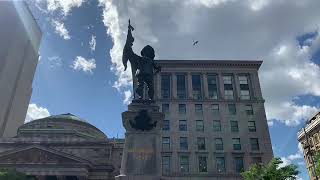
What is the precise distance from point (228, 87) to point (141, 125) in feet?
193

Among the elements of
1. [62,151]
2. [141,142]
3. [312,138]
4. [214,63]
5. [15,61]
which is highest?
[15,61]

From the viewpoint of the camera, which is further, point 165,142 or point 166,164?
point 165,142

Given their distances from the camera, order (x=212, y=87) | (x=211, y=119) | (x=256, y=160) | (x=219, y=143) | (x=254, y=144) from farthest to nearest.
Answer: (x=212, y=87)
(x=211, y=119)
(x=254, y=144)
(x=219, y=143)
(x=256, y=160)

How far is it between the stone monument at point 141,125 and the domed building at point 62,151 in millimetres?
47921

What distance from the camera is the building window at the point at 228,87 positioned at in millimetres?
68875

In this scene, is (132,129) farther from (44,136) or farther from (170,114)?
(44,136)

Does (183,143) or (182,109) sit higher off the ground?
(182,109)

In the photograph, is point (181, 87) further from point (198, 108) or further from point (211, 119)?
point (211, 119)

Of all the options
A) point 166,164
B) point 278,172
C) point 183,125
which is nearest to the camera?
point 278,172

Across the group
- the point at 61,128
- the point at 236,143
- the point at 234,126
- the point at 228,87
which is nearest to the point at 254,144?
the point at 236,143

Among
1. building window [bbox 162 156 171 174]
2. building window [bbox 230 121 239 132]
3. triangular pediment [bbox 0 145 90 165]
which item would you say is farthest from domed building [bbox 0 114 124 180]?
building window [bbox 230 121 239 132]

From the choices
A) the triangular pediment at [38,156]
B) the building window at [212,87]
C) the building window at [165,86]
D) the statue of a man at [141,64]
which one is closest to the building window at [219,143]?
the building window at [212,87]

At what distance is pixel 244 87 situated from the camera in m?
70.2

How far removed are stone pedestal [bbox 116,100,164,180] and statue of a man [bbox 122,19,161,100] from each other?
873 millimetres
